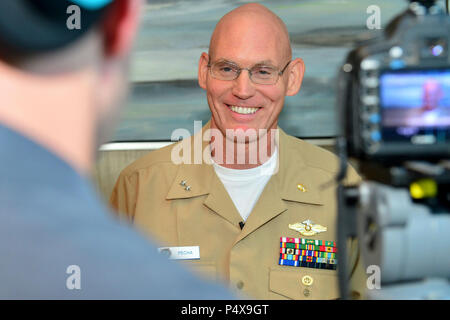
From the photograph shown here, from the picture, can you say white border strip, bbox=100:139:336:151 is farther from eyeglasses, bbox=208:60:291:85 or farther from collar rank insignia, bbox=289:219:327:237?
collar rank insignia, bbox=289:219:327:237

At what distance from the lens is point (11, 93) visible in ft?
1.60

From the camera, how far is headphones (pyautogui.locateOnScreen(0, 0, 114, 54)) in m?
0.48

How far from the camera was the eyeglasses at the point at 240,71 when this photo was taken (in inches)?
63.4

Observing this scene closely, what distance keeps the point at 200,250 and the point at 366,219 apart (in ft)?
2.39

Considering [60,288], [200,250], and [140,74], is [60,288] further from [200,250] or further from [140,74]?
[140,74]

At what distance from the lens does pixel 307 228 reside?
1477 mm

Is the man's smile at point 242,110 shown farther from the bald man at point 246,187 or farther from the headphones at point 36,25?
the headphones at point 36,25

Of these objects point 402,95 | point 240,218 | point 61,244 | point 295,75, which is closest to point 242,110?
point 295,75

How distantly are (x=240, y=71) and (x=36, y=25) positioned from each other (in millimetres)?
1146

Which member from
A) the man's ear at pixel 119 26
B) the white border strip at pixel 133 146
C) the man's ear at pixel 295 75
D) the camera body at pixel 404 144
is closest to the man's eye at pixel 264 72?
the man's ear at pixel 295 75

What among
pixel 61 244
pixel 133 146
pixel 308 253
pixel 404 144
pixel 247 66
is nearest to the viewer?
pixel 61 244

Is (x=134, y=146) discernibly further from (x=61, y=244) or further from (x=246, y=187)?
(x=61, y=244)
